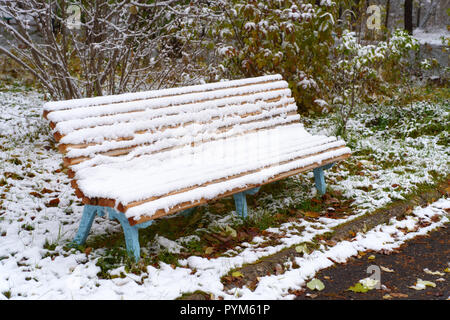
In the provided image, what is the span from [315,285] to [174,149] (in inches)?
60.0

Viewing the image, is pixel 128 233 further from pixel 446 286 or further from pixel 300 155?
pixel 446 286

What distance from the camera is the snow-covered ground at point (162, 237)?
268 cm

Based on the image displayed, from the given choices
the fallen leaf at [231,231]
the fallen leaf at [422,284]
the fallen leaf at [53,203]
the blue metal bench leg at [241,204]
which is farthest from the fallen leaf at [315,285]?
the fallen leaf at [53,203]

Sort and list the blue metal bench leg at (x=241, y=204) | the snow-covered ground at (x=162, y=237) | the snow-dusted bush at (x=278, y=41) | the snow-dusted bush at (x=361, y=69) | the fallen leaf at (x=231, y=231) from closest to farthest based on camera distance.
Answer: the snow-covered ground at (x=162, y=237) < the fallen leaf at (x=231, y=231) < the blue metal bench leg at (x=241, y=204) < the snow-dusted bush at (x=361, y=69) < the snow-dusted bush at (x=278, y=41)

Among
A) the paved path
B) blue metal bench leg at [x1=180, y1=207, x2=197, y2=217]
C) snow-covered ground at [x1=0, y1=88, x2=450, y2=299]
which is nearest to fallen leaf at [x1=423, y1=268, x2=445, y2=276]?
the paved path

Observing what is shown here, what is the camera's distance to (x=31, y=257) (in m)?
3.03

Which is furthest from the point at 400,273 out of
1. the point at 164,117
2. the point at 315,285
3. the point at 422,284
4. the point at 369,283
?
the point at 164,117

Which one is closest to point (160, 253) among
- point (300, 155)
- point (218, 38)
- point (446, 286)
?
point (300, 155)

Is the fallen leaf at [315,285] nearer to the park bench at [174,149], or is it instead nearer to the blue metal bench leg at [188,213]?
the park bench at [174,149]

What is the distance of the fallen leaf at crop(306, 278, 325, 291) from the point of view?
112 inches

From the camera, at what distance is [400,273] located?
10.1ft

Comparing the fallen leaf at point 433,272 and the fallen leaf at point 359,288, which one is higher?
the fallen leaf at point 359,288

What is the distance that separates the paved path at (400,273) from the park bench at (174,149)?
86 centimetres

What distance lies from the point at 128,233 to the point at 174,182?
0.45 meters
